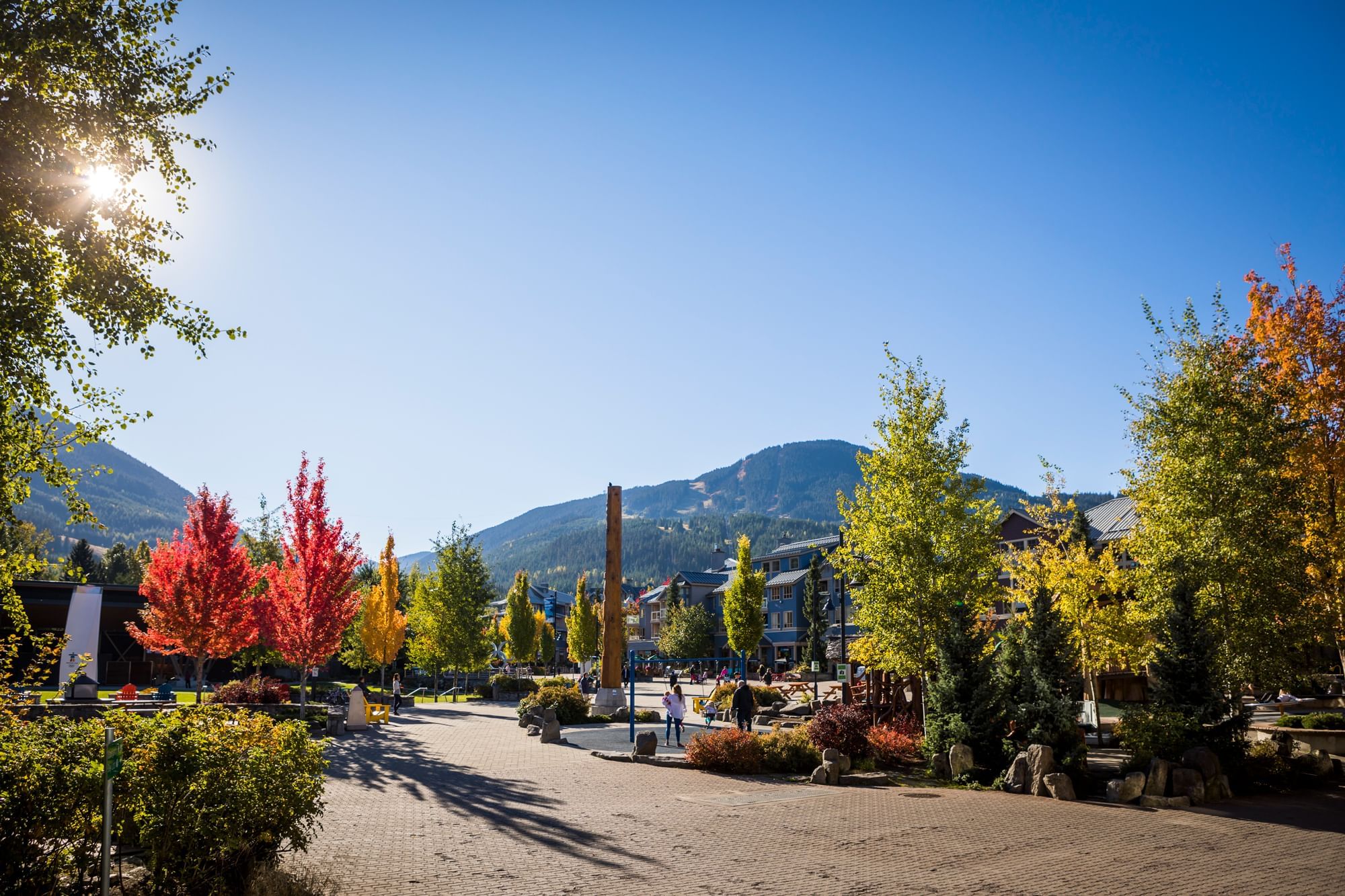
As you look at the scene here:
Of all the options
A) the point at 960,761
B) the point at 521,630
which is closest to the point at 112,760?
the point at 960,761

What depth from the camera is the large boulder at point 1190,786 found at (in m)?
14.6

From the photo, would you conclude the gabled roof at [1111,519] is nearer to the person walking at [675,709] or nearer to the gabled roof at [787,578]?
→ the person walking at [675,709]

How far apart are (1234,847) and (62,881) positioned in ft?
44.5

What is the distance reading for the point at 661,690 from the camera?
55.8 metres

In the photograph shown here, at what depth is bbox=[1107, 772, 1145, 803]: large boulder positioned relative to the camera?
14680 mm

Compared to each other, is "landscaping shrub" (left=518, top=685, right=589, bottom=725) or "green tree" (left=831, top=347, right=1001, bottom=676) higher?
"green tree" (left=831, top=347, right=1001, bottom=676)

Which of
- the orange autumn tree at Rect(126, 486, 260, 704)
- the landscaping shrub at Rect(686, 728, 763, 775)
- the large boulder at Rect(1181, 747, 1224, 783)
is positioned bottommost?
the landscaping shrub at Rect(686, 728, 763, 775)

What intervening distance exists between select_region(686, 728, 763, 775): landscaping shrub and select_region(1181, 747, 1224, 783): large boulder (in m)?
8.34

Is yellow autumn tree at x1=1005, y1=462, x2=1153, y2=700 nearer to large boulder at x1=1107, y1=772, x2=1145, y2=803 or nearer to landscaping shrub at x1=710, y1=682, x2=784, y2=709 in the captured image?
large boulder at x1=1107, y1=772, x2=1145, y2=803

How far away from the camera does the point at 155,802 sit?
8008mm

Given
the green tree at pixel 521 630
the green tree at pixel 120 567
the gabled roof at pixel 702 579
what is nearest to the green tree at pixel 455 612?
the green tree at pixel 521 630

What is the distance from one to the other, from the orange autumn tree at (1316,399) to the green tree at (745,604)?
31.4m

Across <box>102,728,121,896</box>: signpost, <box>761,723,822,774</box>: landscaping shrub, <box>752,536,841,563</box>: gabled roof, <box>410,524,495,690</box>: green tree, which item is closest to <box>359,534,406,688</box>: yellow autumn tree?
<box>410,524,495,690</box>: green tree

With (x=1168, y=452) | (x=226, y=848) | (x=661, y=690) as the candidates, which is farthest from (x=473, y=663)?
(x=226, y=848)
